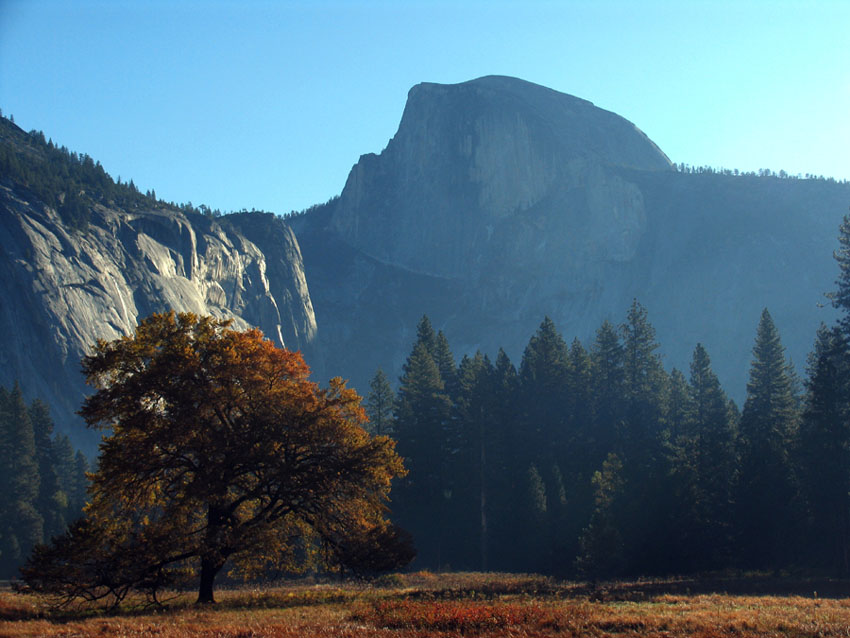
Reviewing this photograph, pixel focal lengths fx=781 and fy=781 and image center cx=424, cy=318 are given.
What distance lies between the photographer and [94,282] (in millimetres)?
107375

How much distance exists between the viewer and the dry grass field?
15.5 metres

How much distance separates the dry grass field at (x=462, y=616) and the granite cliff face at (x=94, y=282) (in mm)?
77777

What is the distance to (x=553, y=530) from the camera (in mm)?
48625

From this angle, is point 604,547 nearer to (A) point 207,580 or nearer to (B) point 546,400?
(B) point 546,400

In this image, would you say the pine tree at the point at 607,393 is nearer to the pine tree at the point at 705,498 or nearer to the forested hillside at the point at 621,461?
the forested hillside at the point at 621,461

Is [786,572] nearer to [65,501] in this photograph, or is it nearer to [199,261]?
[65,501]

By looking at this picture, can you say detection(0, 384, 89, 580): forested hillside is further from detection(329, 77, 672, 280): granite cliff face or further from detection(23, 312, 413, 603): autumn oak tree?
detection(329, 77, 672, 280): granite cliff face

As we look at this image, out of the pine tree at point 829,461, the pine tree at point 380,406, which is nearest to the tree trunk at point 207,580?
the pine tree at point 829,461

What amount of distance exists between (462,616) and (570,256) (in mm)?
165593

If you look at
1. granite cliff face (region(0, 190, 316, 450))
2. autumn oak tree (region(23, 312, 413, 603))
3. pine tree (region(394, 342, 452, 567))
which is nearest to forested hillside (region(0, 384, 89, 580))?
pine tree (region(394, 342, 452, 567))

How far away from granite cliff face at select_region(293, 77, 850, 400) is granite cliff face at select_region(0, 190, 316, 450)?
35364 mm

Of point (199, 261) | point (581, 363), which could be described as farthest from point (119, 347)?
point (199, 261)

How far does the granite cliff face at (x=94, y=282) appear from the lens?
10050 cm

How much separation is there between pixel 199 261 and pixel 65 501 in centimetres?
7214
